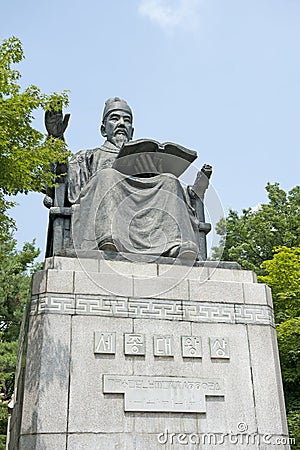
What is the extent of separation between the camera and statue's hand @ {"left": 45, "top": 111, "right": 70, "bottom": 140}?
21.7ft

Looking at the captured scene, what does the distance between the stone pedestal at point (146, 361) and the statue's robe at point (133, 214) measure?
16.4 inches

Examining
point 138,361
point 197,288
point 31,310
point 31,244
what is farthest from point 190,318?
point 31,244

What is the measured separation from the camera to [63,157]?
6.15 meters

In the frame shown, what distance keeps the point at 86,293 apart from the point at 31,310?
1.82ft

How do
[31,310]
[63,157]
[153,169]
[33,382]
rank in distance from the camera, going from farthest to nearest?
[153,169]
[63,157]
[31,310]
[33,382]

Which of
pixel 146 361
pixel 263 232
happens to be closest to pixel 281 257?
pixel 263 232

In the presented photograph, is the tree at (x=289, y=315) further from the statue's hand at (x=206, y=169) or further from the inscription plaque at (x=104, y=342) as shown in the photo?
the inscription plaque at (x=104, y=342)

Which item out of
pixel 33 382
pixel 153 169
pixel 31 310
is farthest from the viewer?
pixel 153 169

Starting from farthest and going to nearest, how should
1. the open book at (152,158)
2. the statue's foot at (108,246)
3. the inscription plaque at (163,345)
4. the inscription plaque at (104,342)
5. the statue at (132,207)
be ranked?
the open book at (152,158) < the statue at (132,207) < the statue's foot at (108,246) < the inscription plaque at (163,345) < the inscription plaque at (104,342)

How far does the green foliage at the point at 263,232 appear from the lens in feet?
59.8

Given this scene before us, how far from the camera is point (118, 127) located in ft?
25.0

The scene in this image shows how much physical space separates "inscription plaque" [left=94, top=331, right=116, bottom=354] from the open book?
2284 mm

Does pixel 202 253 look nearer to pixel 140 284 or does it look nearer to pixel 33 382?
pixel 140 284

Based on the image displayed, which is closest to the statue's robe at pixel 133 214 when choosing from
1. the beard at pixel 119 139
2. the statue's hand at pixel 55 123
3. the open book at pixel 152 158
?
the open book at pixel 152 158
